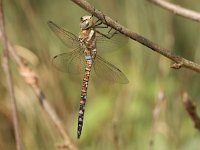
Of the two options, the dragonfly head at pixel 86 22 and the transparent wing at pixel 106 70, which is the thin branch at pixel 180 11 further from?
the transparent wing at pixel 106 70

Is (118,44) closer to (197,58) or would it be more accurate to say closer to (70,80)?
(197,58)

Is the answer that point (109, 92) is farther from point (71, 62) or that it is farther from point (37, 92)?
point (37, 92)

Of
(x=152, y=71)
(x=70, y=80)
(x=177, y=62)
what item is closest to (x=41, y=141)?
(x=70, y=80)

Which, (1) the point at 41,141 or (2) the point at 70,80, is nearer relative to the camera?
(1) the point at 41,141

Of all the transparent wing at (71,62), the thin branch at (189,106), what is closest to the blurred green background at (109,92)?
the transparent wing at (71,62)

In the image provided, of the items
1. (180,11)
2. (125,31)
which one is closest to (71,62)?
(180,11)
